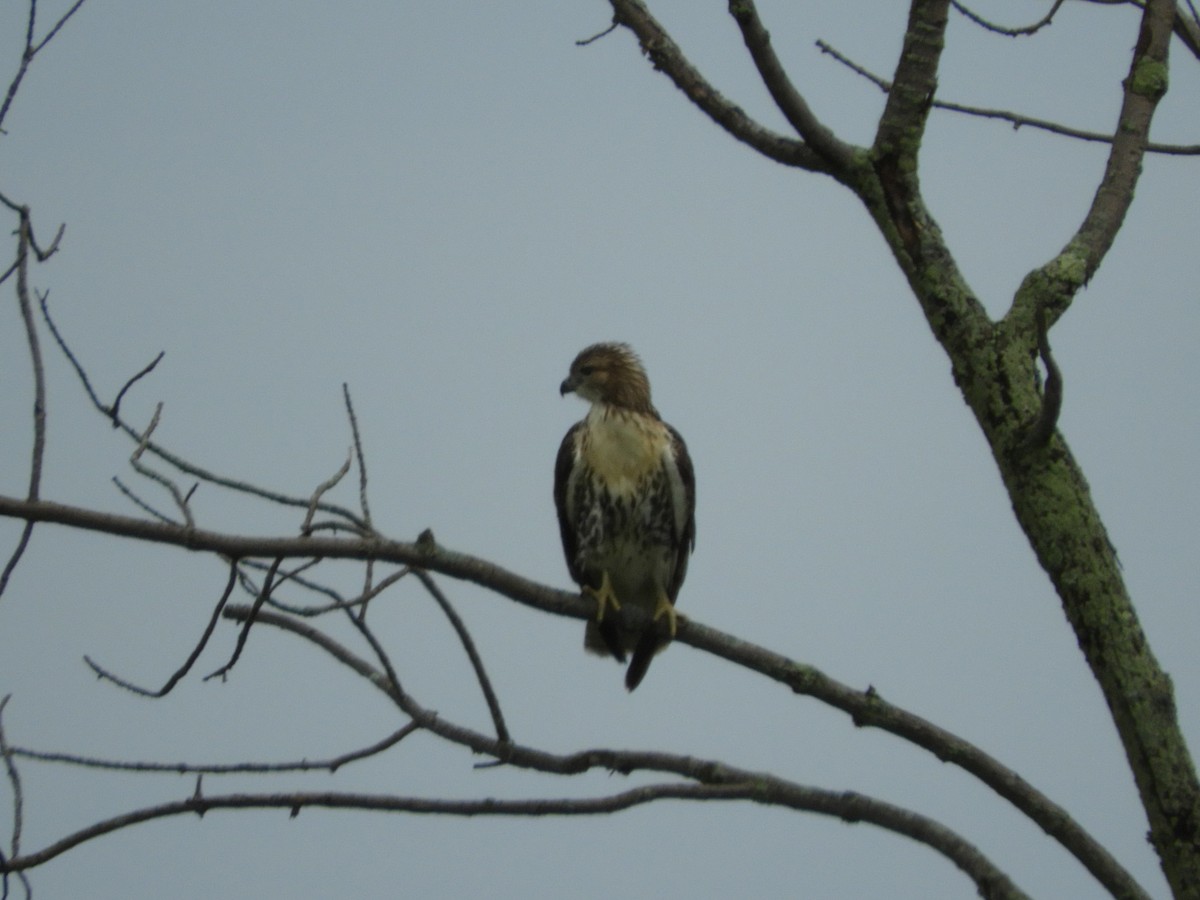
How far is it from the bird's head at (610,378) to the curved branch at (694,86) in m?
2.23

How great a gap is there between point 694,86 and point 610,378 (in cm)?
235

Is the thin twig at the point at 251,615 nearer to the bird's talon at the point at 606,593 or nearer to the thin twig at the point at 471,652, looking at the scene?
the thin twig at the point at 471,652

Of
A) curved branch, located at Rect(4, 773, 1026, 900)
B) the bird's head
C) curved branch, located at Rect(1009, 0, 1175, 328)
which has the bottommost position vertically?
curved branch, located at Rect(4, 773, 1026, 900)

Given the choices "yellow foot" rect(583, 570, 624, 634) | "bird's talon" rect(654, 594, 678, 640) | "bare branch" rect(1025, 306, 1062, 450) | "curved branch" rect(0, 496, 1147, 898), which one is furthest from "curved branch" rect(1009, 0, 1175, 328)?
"yellow foot" rect(583, 570, 624, 634)

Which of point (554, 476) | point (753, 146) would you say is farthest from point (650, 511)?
point (753, 146)

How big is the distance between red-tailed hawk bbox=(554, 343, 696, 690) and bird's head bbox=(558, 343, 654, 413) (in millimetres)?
128

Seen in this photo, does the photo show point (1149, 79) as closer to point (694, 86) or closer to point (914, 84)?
point (914, 84)

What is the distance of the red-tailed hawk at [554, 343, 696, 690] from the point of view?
5.42 m

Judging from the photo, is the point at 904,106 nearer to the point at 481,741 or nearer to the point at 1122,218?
the point at 1122,218

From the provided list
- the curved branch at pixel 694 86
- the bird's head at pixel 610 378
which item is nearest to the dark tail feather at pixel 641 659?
the bird's head at pixel 610 378

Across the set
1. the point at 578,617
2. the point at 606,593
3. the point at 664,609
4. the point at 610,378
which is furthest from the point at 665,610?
the point at 578,617

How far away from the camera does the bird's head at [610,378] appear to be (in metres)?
5.85

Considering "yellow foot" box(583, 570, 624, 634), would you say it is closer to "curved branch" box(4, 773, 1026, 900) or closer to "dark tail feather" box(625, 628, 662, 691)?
"dark tail feather" box(625, 628, 662, 691)

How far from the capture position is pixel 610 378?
233 inches
